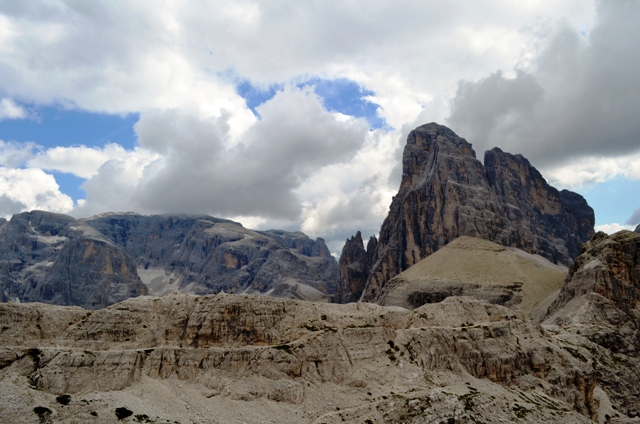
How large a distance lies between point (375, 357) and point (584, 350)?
65182 mm

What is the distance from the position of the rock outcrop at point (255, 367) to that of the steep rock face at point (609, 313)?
2490cm

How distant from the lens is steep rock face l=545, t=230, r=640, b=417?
4833 inches

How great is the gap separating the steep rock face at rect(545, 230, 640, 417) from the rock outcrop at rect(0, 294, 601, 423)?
2490 cm

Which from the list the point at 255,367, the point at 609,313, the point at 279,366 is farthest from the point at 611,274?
the point at 255,367

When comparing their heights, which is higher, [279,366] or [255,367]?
[279,366]

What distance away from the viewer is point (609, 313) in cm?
15650

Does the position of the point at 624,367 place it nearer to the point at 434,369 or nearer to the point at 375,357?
the point at 434,369

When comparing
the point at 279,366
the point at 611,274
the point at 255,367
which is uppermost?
the point at 611,274

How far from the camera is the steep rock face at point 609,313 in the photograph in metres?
123

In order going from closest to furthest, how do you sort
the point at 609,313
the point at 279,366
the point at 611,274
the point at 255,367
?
1. the point at 255,367
2. the point at 279,366
3. the point at 609,313
4. the point at 611,274

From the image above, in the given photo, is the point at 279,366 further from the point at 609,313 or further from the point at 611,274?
the point at 611,274

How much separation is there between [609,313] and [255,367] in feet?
405

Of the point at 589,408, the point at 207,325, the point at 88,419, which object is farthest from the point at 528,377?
the point at 88,419

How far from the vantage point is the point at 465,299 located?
119188mm
